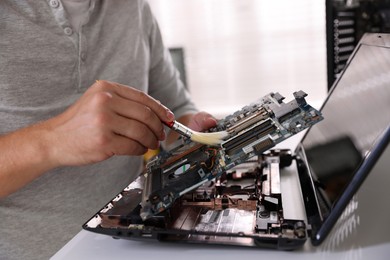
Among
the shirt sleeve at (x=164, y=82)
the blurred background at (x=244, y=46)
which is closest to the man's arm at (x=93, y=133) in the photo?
the shirt sleeve at (x=164, y=82)

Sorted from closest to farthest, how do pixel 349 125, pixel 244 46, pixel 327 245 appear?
pixel 327 245, pixel 349 125, pixel 244 46

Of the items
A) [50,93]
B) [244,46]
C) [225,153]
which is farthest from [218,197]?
[244,46]

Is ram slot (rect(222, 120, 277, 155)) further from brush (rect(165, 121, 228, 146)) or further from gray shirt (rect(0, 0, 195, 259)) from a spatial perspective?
gray shirt (rect(0, 0, 195, 259))

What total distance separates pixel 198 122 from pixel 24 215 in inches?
16.6

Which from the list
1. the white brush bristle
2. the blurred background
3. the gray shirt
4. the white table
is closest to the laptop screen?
the white table

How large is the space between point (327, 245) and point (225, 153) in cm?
19

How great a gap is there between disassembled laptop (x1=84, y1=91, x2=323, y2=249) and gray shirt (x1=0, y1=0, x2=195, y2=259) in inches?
10.4

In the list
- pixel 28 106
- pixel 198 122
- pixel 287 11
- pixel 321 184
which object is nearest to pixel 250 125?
pixel 321 184

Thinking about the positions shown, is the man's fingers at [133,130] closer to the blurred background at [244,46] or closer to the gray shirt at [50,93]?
the gray shirt at [50,93]

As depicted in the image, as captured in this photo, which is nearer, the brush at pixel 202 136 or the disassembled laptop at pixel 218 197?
the disassembled laptop at pixel 218 197

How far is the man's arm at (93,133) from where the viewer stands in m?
0.55

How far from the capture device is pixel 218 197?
0.60 m

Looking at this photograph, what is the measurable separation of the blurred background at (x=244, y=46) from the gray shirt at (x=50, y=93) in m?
1.26

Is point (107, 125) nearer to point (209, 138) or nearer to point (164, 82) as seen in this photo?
point (209, 138)
